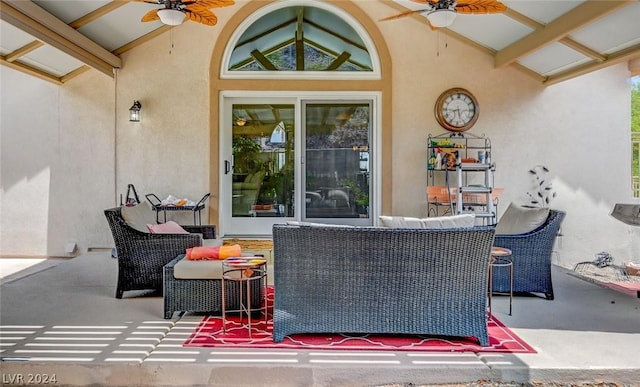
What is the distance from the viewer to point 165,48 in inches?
256

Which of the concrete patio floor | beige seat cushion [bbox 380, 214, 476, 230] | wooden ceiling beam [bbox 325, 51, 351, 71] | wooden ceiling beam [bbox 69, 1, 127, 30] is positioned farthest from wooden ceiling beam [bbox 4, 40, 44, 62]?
beige seat cushion [bbox 380, 214, 476, 230]

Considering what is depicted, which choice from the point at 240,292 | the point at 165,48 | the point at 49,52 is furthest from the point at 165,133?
the point at 240,292

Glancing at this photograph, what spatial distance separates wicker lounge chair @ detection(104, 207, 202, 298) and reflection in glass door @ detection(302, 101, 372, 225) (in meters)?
2.85

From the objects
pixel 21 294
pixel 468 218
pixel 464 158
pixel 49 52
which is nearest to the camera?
pixel 468 218

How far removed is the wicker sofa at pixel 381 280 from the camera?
2.85 metres

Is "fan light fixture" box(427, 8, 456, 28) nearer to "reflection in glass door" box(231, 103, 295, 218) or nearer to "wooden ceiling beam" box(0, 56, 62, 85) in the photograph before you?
"reflection in glass door" box(231, 103, 295, 218)

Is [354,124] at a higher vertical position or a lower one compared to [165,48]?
lower

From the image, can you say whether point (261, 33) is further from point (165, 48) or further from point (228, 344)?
point (228, 344)

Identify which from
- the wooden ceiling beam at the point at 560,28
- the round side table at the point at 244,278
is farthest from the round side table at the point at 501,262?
the wooden ceiling beam at the point at 560,28

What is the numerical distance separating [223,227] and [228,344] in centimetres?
384

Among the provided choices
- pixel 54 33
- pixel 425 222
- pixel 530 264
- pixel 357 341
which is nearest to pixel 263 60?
pixel 54 33

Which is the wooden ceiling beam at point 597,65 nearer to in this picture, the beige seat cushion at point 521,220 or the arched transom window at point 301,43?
the beige seat cushion at point 521,220

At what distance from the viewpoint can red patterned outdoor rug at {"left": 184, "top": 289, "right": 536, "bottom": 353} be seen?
9.56 ft

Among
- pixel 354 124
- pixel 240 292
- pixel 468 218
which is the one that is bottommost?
pixel 240 292
